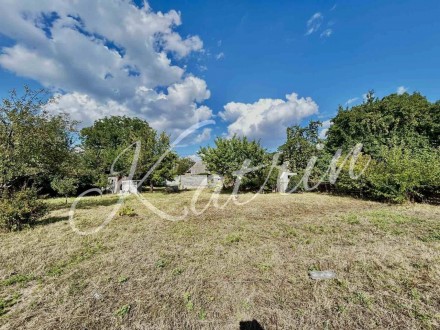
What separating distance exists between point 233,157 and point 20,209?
13922 millimetres

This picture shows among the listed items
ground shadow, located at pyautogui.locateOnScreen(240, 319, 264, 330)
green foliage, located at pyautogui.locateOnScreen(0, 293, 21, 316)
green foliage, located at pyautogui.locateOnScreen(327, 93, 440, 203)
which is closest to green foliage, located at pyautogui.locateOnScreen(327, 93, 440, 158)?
green foliage, located at pyautogui.locateOnScreen(327, 93, 440, 203)

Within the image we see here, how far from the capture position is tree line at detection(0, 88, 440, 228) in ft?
34.6

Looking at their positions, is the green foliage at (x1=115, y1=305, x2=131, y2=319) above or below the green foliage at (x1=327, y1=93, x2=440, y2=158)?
below

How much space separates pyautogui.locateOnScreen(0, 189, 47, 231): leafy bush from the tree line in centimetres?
4

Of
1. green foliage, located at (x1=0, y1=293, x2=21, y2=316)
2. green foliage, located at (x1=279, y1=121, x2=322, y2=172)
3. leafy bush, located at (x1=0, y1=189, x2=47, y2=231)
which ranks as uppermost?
green foliage, located at (x1=279, y1=121, x2=322, y2=172)

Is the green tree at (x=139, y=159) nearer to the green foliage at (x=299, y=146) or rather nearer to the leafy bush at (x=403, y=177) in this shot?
the green foliage at (x=299, y=146)

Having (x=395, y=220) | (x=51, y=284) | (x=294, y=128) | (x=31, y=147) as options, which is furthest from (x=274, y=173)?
(x=51, y=284)

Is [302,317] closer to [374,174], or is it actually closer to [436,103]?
[374,174]

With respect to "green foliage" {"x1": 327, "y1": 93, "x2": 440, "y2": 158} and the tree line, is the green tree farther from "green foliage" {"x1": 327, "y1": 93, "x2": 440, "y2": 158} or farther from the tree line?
"green foliage" {"x1": 327, "y1": 93, "x2": 440, "y2": 158}

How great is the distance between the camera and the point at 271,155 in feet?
69.3

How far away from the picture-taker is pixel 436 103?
76.5ft

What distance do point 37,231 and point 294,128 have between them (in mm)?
24594

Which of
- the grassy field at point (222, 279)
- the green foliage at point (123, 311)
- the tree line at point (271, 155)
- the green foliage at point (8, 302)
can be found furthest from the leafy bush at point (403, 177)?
the green foliage at point (8, 302)

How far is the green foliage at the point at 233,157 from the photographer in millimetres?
19000
